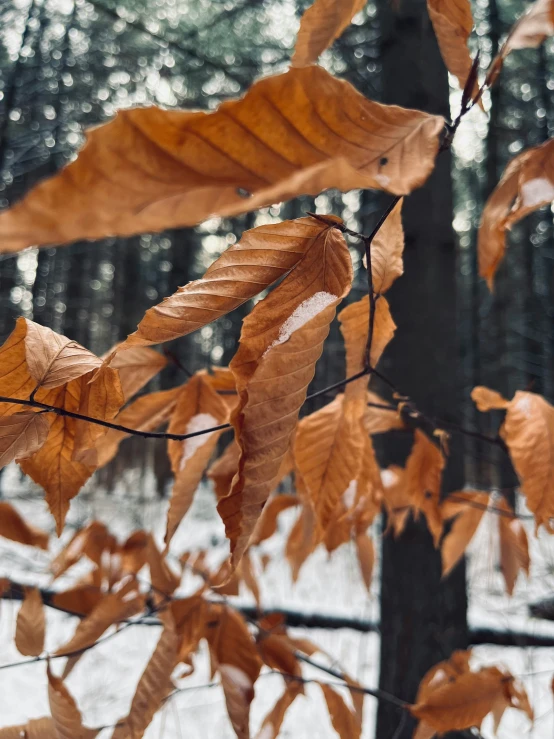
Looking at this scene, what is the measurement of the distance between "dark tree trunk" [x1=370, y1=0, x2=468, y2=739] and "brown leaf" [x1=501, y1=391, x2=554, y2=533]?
0.76 metres

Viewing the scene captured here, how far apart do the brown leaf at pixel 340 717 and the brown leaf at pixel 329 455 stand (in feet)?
1.19

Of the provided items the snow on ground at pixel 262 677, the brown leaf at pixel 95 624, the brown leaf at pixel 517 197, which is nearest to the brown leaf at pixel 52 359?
the brown leaf at pixel 517 197

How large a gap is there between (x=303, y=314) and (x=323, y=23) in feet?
0.59

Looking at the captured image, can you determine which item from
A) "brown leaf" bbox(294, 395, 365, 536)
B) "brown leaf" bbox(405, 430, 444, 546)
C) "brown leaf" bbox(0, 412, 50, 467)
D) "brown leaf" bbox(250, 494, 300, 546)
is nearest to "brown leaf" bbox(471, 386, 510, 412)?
"brown leaf" bbox(405, 430, 444, 546)

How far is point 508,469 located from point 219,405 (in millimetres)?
515

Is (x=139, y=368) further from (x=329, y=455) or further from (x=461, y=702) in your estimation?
(x=461, y=702)

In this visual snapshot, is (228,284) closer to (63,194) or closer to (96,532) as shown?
(63,194)

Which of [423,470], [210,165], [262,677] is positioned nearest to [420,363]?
[423,470]

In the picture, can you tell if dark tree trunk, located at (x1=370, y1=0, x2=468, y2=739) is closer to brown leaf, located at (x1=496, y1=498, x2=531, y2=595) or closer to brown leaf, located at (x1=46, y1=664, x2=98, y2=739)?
brown leaf, located at (x1=496, y1=498, x2=531, y2=595)

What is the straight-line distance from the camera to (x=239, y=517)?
9.0 inches

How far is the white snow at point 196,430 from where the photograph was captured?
37cm

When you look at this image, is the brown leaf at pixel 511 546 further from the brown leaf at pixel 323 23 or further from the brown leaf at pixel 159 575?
the brown leaf at pixel 323 23

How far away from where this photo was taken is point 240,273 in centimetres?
24

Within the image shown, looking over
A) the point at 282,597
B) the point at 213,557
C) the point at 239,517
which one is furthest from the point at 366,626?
the point at 213,557
